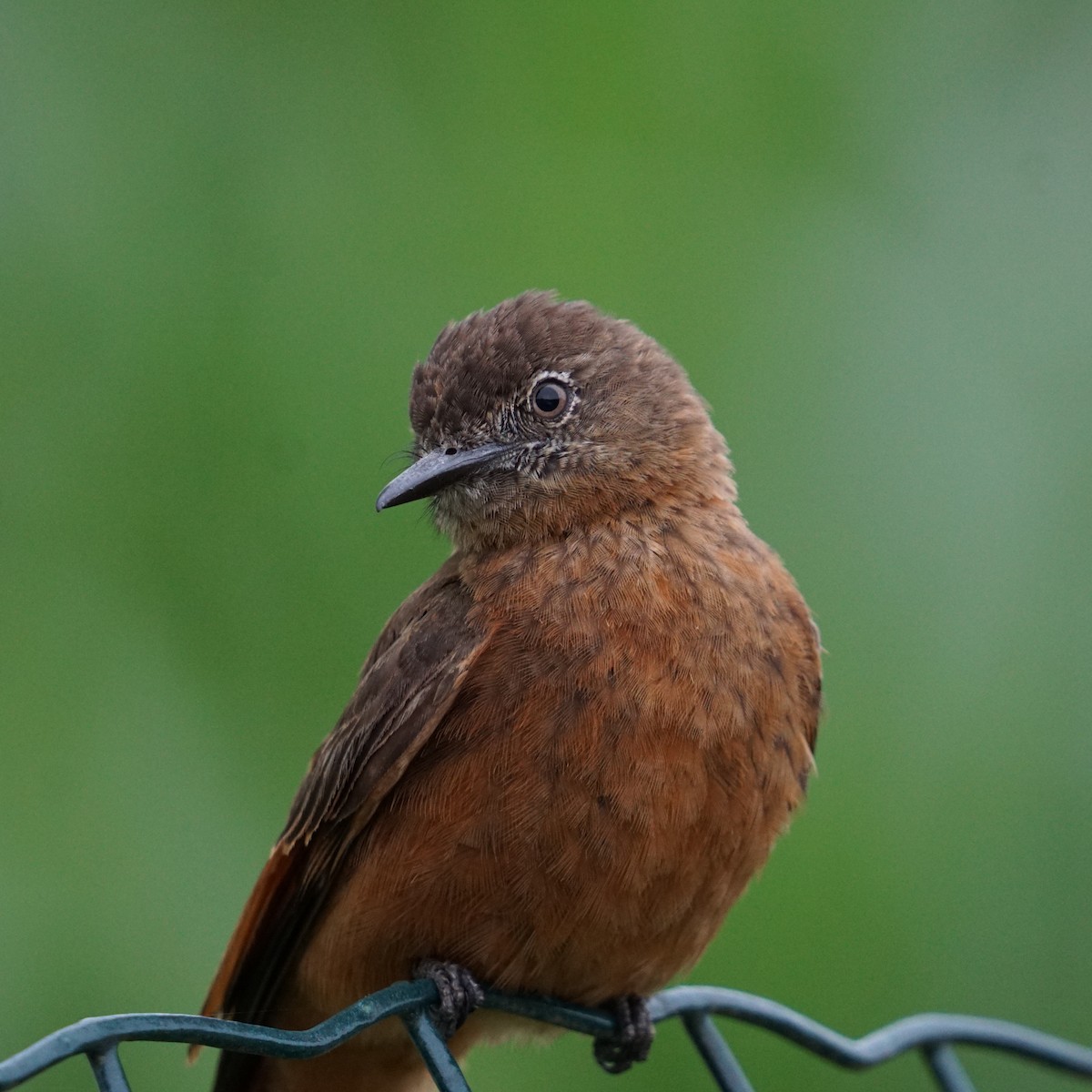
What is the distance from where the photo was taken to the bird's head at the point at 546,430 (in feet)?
13.4

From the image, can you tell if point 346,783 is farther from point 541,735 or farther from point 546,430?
point 546,430

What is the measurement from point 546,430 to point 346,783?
98cm

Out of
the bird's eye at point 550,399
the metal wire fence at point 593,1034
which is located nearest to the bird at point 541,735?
the bird's eye at point 550,399

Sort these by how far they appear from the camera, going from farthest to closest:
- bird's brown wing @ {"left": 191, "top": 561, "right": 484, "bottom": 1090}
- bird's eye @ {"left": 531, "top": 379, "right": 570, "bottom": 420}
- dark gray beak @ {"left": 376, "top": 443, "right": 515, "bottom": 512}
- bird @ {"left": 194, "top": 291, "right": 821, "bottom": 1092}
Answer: bird's eye @ {"left": 531, "top": 379, "right": 570, "bottom": 420}
dark gray beak @ {"left": 376, "top": 443, "right": 515, "bottom": 512}
bird's brown wing @ {"left": 191, "top": 561, "right": 484, "bottom": 1090}
bird @ {"left": 194, "top": 291, "right": 821, "bottom": 1092}

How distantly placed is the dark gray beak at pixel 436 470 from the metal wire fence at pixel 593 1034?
1135 millimetres

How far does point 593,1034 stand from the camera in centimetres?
394

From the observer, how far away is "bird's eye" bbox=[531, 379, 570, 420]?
13.8 feet

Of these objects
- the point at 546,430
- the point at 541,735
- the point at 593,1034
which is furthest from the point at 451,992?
the point at 546,430

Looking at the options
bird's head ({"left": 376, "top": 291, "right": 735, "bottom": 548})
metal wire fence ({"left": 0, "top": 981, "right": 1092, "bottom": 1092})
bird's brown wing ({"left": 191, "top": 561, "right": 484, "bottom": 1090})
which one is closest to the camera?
Result: metal wire fence ({"left": 0, "top": 981, "right": 1092, "bottom": 1092})

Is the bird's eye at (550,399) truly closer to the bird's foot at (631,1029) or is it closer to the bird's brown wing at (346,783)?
the bird's brown wing at (346,783)

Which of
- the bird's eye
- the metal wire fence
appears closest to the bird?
the bird's eye

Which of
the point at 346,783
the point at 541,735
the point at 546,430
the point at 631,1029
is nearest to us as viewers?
the point at 541,735

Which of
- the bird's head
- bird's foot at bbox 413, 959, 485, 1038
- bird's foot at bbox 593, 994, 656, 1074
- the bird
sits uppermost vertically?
the bird's head

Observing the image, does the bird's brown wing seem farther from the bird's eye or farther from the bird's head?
the bird's eye
